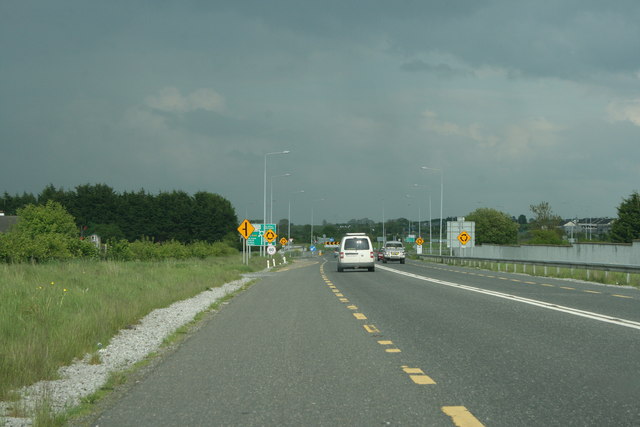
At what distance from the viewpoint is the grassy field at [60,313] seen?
8.28m

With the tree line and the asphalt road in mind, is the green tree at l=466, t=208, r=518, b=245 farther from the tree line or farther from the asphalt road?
the asphalt road

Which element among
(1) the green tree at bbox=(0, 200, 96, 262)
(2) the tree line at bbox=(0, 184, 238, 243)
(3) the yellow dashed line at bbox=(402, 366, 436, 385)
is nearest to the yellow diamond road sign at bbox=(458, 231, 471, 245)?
(1) the green tree at bbox=(0, 200, 96, 262)

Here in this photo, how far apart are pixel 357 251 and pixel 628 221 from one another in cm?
4724

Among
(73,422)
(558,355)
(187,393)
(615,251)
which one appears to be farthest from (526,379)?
(615,251)

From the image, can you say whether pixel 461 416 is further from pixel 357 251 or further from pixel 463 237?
pixel 463 237

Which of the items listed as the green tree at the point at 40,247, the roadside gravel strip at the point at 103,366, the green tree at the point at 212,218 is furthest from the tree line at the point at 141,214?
the roadside gravel strip at the point at 103,366

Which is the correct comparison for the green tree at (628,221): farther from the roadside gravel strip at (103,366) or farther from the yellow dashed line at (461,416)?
the yellow dashed line at (461,416)

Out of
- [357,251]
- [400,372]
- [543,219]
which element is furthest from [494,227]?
[400,372]

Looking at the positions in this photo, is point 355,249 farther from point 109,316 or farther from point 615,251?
point 109,316

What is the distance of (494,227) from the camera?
155m

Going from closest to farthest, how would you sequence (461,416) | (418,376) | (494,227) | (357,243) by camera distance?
(461,416)
(418,376)
(357,243)
(494,227)

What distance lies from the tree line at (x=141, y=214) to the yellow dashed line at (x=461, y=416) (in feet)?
388

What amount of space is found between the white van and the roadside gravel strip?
23.8 m

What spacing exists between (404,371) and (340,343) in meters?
2.53
